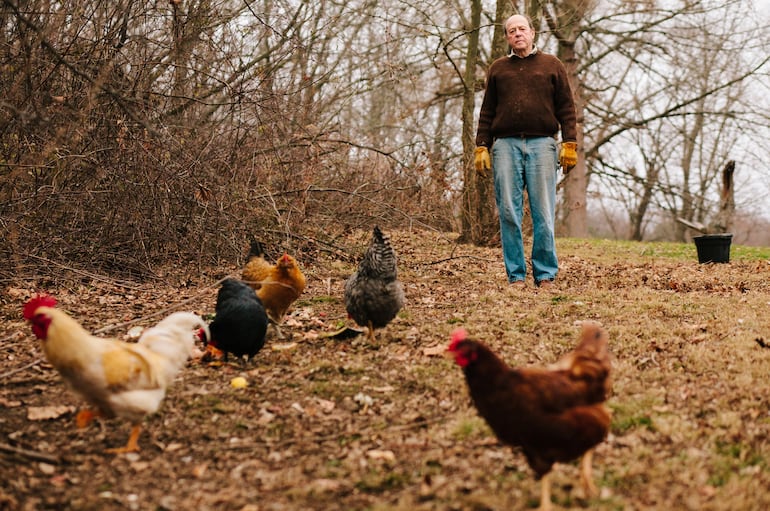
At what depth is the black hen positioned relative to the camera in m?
4.62

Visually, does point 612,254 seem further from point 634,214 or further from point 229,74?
point 634,214

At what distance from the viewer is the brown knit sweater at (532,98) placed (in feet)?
22.9

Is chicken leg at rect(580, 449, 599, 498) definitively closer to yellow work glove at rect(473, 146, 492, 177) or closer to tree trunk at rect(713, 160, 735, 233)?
yellow work glove at rect(473, 146, 492, 177)

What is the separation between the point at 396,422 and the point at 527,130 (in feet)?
14.1

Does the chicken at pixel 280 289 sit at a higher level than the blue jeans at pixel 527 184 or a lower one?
lower

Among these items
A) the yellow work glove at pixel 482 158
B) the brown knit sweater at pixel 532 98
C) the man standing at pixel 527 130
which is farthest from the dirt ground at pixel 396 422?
the brown knit sweater at pixel 532 98

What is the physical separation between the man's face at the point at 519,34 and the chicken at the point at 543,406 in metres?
4.96

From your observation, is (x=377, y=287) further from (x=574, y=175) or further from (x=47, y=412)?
(x=574, y=175)

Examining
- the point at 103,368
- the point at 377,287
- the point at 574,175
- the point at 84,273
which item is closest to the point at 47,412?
the point at 103,368

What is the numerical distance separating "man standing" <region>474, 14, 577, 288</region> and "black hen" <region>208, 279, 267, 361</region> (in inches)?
138

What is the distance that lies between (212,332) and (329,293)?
109 inches

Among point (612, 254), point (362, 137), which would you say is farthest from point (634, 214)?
point (362, 137)

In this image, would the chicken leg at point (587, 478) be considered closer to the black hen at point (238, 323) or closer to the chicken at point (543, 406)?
the chicken at point (543, 406)

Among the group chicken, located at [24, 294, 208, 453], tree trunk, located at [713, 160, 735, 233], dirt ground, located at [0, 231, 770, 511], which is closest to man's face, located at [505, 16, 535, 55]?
dirt ground, located at [0, 231, 770, 511]
